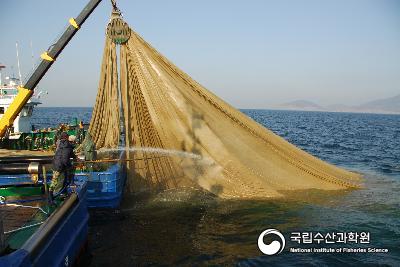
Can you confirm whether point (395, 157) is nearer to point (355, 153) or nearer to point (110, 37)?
point (355, 153)

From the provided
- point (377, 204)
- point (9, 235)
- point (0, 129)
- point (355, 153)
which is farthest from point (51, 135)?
point (355, 153)

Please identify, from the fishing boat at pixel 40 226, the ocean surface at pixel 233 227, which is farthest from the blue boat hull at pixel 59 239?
the ocean surface at pixel 233 227

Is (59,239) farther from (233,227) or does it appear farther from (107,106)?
(107,106)

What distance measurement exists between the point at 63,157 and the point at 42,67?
11.9 feet

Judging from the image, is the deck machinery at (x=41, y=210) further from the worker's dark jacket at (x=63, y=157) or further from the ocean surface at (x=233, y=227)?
the ocean surface at (x=233, y=227)

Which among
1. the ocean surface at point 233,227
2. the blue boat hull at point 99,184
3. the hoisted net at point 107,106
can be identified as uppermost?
the hoisted net at point 107,106

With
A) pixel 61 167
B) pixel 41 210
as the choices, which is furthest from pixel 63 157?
pixel 41 210

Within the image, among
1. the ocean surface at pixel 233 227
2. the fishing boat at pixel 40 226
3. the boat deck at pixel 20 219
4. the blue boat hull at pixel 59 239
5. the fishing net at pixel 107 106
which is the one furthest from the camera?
the fishing net at pixel 107 106

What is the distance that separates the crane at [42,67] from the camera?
1077cm

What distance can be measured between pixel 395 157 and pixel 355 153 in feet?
10.6

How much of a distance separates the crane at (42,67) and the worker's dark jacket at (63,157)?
8.74 ft

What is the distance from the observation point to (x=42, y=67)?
11008 millimetres

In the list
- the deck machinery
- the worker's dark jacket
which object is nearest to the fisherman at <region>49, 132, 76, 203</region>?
the worker's dark jacket

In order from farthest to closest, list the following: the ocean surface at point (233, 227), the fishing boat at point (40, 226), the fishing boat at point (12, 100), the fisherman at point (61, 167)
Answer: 1. the fishing boat at point (12, 100)
2. the ocean surface at point (233, 227)
3. the fisherman at point (61, 167)
4. the fishing boat at point (40, 226)
